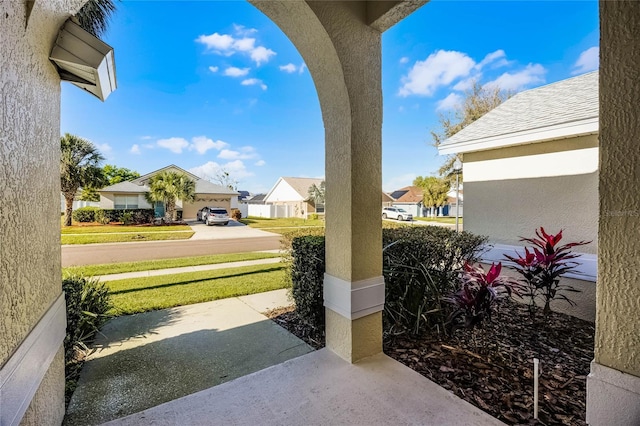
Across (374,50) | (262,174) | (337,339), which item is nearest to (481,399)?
(337,339)

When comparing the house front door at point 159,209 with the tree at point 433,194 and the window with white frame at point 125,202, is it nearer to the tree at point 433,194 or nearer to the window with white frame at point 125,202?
the window with white frame at point 125,202

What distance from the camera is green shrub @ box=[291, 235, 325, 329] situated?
11.6 ft

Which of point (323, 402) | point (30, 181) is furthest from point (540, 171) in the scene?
point (30, 181)

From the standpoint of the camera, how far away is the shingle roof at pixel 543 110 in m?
4.63

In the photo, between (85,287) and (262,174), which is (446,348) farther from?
(262,174)

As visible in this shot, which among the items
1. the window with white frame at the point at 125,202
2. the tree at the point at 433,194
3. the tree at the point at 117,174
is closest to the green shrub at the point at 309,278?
the window with white frame at the point at 125,202

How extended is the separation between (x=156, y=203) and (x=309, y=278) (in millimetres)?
26299

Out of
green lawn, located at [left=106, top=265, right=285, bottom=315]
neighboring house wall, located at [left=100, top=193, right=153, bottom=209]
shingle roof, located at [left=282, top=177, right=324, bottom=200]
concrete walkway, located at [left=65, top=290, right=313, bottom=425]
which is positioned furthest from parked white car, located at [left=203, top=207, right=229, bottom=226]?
concrete walkway, located at [left=65, top=290, right=313, bottom=425]

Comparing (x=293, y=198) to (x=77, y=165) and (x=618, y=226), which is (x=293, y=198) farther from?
(x=618, y=226)

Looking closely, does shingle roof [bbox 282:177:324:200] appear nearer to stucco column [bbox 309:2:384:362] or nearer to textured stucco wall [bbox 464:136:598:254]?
textured stucco wall [bbox 464:136:598:254]

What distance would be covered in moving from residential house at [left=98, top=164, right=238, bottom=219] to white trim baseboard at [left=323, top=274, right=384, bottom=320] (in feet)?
87.8

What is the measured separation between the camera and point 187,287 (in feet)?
19.9

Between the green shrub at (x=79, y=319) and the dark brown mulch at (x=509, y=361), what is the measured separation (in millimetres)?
2282

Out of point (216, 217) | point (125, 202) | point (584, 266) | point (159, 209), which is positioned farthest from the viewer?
A: point (159, 209)
